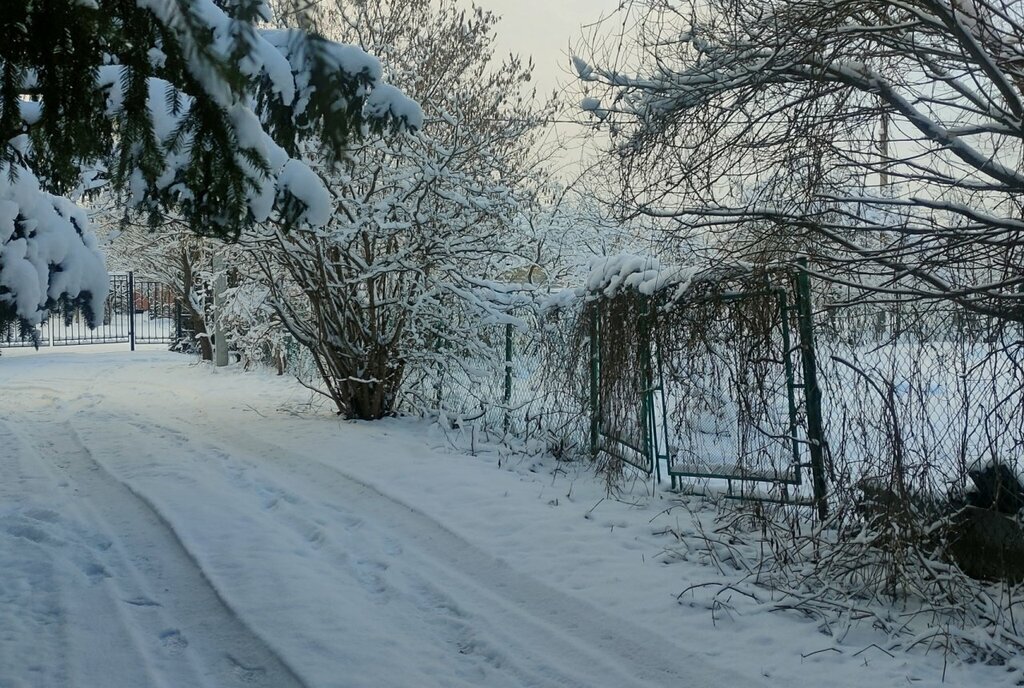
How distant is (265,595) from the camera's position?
475 cm

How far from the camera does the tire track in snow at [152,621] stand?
382 centimetres

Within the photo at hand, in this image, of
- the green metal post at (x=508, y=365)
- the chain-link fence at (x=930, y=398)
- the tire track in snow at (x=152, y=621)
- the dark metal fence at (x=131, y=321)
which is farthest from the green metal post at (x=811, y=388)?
the dark metal fence at (x=131, y=321)

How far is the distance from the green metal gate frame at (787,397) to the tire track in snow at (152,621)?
352 cm

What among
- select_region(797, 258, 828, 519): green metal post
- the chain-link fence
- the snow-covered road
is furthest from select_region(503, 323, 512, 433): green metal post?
the chain-link fence

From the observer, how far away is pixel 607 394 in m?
8.00

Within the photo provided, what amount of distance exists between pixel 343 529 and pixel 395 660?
7.44ft

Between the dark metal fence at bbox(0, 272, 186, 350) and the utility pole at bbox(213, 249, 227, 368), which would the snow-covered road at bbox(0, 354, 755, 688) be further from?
the dark metal fence at bbox(0, 272, 186, 350)

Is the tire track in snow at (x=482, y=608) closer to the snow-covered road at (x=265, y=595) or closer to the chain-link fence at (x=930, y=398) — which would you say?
the snow-covered road at (x=265, y=595)

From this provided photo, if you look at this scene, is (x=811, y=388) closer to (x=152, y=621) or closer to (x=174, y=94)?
(x=152, y=621)

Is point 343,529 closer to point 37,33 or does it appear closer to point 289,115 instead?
point 289,115

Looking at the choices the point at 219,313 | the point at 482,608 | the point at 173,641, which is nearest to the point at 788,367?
the point at 482,608

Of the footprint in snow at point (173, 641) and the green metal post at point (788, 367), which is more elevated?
the green metal post at point (788, 367)

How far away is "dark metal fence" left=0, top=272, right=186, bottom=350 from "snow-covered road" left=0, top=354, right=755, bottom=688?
1956 centimetres

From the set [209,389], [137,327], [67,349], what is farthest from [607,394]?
[137,327]
